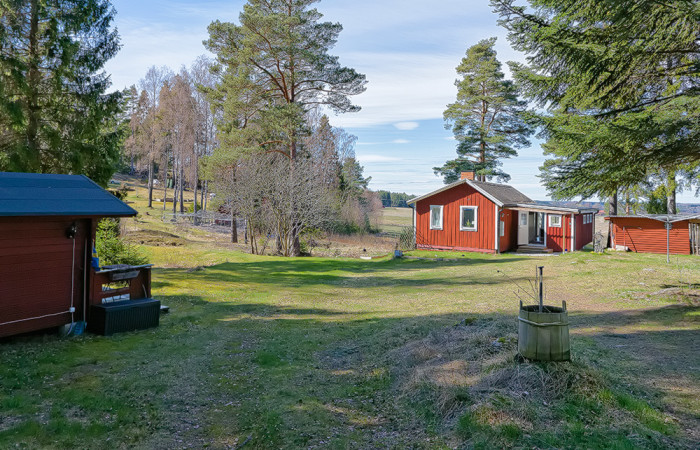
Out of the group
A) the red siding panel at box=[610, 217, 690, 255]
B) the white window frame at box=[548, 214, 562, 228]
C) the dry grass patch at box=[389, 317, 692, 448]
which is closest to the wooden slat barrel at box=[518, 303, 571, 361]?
the dry grass patch at box=[389, 317, 692, 448]

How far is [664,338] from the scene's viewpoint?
21.2 ft

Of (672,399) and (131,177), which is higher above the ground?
(131,177)

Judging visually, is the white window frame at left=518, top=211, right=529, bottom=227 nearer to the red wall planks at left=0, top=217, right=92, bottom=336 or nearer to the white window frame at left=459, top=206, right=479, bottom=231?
the white window frame at left=459, top=206, right=479, bottom=231

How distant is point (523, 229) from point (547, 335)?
21580 mm

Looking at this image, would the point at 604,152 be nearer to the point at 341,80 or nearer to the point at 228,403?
the point at 228,403

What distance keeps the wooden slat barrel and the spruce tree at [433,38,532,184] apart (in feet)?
97.9

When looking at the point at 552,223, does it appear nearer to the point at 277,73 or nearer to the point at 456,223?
the point at 456,223

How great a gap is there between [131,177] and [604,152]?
6351 cm

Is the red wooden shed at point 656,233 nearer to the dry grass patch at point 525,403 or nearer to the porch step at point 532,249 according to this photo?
the porch step at point 532,249

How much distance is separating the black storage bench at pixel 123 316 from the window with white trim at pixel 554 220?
21.1 metres

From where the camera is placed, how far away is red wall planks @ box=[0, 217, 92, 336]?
660 centimetres

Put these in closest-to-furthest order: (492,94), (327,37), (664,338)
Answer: (664,338) < (327,37) < (492,94)

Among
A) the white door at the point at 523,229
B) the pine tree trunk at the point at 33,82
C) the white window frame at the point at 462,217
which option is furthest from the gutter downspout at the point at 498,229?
the pine tree trunk at the point at 33,82

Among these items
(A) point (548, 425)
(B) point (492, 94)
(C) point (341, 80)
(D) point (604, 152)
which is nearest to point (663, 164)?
(D) point (604, 152)
